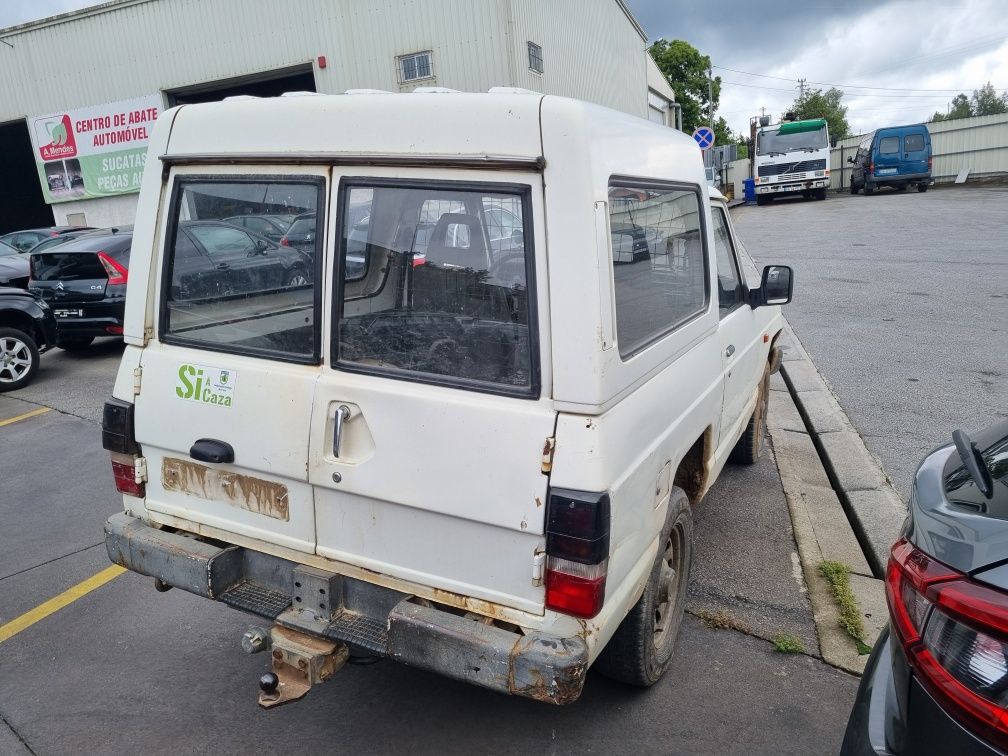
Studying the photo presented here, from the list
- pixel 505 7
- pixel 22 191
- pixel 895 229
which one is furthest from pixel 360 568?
pixel 22 191

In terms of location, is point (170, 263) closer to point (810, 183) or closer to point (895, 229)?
point (895, 229)

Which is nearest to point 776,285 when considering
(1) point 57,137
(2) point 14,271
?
(2) point 14,271

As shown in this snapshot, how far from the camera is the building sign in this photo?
2197cm

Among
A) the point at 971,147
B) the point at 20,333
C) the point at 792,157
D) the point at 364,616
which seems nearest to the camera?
the point at 364,616

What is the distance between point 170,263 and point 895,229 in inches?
780

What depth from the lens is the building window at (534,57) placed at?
18.1 m

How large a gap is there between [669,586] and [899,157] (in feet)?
103

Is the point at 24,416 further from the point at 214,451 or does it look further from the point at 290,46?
the point at 290,46

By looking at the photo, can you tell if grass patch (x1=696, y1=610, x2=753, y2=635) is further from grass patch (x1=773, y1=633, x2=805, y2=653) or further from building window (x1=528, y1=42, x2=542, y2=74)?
building window (x1=528, y1=42, x2=542, y2=74)

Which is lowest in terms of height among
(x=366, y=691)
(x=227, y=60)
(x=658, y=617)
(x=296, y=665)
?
(x=366, y=691)

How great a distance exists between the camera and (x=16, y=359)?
348 inches

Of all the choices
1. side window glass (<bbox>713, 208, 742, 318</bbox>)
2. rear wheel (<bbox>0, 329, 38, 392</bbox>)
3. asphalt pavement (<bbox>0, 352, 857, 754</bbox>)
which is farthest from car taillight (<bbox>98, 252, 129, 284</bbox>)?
side window glass (<bbox>713, 208, 742, 318</bbox>)

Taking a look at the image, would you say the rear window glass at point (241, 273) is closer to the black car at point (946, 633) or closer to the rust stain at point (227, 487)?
the rust stain at point (227, 487)

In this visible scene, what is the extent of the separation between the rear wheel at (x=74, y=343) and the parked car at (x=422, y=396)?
7.52m
